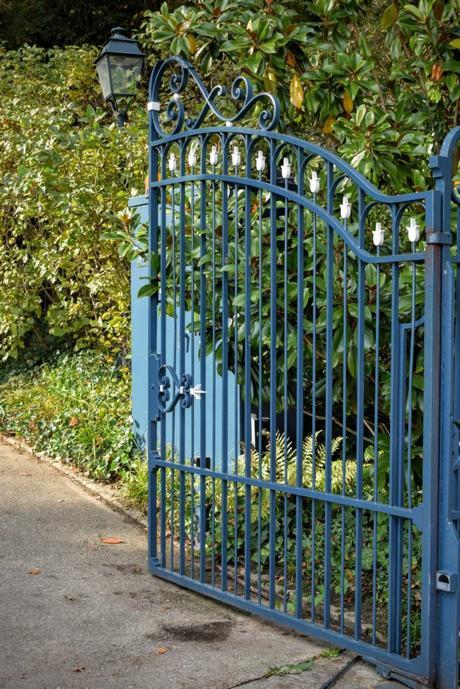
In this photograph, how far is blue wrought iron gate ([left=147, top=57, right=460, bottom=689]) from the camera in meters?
3.83

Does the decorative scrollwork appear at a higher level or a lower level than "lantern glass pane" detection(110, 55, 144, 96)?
lower

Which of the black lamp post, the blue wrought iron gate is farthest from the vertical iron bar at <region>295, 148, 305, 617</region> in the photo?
the black lamp post

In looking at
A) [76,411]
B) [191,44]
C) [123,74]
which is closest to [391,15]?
[191,44]

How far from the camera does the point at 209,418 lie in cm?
678

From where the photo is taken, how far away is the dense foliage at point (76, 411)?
7.76 metres

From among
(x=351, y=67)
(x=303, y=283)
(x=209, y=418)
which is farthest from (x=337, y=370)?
(x=209, y=418)

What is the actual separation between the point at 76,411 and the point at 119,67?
3414mm

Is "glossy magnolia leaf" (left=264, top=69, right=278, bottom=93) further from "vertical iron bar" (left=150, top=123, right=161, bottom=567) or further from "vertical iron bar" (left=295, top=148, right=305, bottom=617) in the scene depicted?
"vertical iron bar" (left=295, top=148, right=305, bottom=617)

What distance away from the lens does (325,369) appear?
200 inches

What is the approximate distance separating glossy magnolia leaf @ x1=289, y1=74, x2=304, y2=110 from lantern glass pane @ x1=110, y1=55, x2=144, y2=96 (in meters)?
4.26

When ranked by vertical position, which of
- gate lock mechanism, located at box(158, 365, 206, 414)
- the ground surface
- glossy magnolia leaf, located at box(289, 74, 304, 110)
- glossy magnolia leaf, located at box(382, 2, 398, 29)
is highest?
glossy magnolia leaf, located at box(382, 2, 398, 29)

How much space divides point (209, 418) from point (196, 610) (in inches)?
80.6

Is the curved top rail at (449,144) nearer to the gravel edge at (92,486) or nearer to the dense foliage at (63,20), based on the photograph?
the gravel edge at (92,486)

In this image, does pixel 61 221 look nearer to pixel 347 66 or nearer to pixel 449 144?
pixel 347 66
